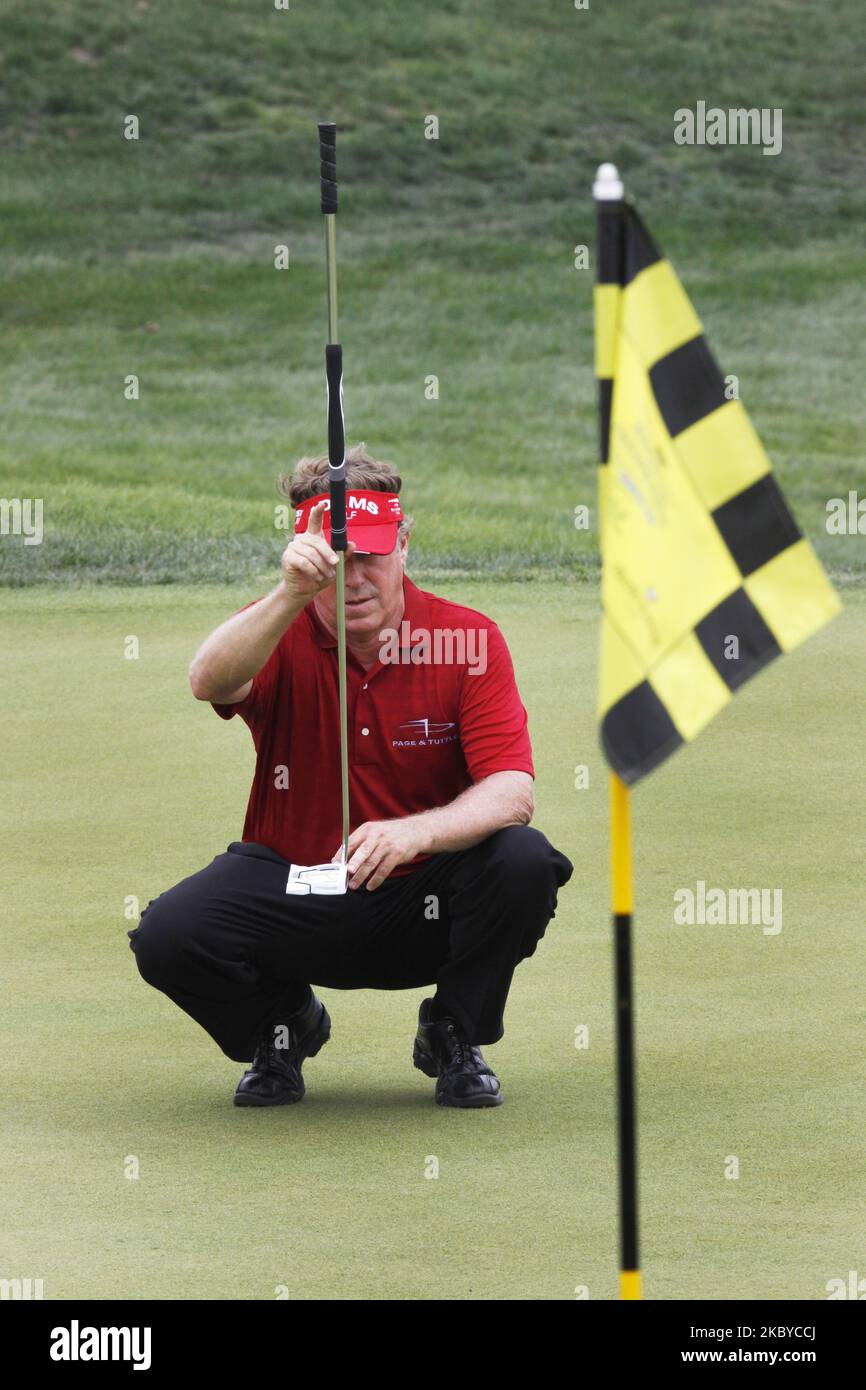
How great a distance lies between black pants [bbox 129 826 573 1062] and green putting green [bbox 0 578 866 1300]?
0.65 ft

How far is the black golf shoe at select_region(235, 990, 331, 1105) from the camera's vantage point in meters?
4.31

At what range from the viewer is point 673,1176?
3.89 meters

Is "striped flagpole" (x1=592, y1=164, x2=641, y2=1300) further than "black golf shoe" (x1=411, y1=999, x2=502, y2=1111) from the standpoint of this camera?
No

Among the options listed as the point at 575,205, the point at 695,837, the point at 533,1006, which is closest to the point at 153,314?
the point at 575,205

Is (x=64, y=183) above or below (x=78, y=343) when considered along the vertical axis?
above

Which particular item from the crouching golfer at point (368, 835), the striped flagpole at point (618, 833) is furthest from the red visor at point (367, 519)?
the striped flagpole at point (618, 833)

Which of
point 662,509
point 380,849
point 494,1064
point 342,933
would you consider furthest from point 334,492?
point 662,509

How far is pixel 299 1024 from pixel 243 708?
61 centimetres

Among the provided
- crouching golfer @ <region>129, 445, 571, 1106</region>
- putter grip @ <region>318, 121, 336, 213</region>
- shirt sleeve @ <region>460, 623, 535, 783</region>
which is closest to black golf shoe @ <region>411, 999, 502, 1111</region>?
crouching golfer @ <region>129, 445, 571, 1106</region>

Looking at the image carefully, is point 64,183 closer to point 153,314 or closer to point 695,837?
point 153,314

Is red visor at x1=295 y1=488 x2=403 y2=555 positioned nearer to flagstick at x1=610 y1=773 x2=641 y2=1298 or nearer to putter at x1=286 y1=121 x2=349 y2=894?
putter at x1=286 y1=121 x2=349 y2=894

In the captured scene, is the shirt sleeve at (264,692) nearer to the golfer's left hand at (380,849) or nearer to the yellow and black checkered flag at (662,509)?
the golfer's left hand at (380,849)

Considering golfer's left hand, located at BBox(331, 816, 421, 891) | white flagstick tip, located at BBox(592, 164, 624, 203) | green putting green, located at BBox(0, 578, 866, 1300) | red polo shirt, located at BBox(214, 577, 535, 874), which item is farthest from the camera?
red polo shirt, located at BBox(214, 577, 535, 874)

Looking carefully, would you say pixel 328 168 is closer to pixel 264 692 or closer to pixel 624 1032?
pixel 264 692
